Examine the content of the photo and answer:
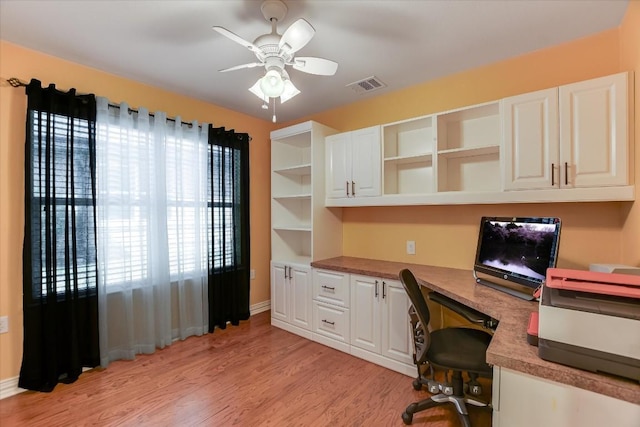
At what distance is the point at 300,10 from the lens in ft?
6.08

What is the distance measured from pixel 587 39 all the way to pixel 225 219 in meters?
3.54

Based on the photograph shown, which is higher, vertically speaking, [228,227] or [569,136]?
[569,136]

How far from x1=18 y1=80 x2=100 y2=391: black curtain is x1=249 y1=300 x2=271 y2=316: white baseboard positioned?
1.68m

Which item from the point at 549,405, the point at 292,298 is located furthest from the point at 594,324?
the point at 292,298

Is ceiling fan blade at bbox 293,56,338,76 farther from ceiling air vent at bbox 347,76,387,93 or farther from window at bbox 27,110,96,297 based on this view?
window at bbox 27,110,96,297

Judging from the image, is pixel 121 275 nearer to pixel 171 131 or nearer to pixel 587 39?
pixel 171 131

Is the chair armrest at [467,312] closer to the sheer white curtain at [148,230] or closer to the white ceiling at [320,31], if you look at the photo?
the white ceiling at [320,31]

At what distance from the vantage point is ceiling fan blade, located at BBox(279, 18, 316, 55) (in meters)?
1.54

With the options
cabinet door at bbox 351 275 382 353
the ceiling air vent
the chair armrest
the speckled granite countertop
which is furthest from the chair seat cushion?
the ceiling air vent

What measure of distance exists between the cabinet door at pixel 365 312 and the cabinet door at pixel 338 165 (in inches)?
36.7

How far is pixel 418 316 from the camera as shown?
1.80 m

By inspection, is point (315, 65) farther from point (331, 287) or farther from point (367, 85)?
point (331, 287)

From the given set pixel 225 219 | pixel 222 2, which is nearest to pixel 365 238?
pixel 225 219

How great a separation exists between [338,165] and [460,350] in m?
2.03
